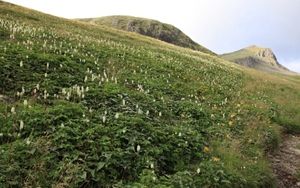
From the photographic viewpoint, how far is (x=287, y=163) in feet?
53.8

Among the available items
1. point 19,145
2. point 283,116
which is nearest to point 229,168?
point 19,145

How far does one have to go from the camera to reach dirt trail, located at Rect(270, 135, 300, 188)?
556 inches

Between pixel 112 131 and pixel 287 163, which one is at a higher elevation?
pixel 112 131

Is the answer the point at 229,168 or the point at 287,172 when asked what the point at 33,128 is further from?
the point at 287,172

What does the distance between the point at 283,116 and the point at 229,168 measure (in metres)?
13.2

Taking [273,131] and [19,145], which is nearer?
[19,145]

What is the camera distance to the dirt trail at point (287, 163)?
14.1 meters

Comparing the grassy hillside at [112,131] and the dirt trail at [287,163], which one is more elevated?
the grassy hillside at [112,131]

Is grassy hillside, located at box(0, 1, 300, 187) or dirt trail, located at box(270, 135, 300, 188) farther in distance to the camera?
dirt trail, located at box(270, 135, 300, 188)

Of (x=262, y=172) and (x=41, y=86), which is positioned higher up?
(x=41, y=86)

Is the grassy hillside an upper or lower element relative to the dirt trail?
upper

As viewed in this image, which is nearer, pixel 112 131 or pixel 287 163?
pixel 112 131

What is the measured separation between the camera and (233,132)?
16125 millimetres

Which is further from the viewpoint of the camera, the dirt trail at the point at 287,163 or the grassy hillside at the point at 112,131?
the dirt trail at the point at 287,163
